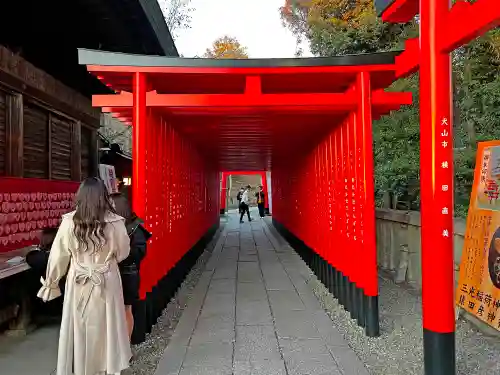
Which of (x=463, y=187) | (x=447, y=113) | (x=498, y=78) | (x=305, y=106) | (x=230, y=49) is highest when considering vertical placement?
(x=230, y=49)

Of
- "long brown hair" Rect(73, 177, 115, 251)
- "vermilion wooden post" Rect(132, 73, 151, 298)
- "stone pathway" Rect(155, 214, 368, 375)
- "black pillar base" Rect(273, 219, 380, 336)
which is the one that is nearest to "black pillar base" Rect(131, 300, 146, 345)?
"vermilion wooden post" Rect(132, 73, 151, 298)

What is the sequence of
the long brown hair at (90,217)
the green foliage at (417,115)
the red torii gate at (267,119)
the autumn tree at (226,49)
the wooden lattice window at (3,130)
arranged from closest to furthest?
the long brown hair at (90,217) < the red torii gate at (267,119) < the wooden lattice window at (3,130) < the green foliage at (417,115) < the autumn tree at (226,49)

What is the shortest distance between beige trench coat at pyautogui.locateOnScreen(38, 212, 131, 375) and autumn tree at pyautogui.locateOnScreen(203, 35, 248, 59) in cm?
3253

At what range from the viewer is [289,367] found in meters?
4.01

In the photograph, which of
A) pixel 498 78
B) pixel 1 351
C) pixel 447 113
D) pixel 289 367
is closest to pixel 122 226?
pixel 289 367

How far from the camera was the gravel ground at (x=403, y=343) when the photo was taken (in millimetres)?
4035

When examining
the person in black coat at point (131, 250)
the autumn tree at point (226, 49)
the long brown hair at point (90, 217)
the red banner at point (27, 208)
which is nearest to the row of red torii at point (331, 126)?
the person in black coat at point (131, 250)

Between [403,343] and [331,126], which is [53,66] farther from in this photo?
[403,343]

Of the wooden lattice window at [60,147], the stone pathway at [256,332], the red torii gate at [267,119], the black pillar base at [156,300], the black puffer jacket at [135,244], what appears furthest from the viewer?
the wooden lattice window at [60,147]

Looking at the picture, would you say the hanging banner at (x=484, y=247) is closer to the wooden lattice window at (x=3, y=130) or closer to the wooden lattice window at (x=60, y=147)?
the wooden lattice window at (x=3, y=130)

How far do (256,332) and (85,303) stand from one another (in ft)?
7.90

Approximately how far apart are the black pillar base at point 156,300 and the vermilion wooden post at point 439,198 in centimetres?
285

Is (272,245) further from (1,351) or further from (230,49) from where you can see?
(230,49)

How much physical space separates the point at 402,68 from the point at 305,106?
1112mm
